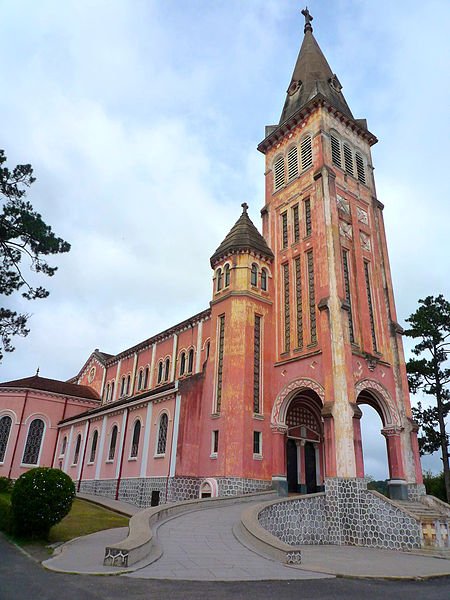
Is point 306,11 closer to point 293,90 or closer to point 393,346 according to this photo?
point 293,90

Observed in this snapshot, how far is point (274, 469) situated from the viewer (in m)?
21.7

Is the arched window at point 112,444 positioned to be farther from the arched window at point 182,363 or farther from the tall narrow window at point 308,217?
the tall narrow window at point 308,217

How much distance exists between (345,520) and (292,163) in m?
20.9

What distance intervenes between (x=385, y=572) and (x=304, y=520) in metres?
6.75

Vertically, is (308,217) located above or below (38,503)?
above

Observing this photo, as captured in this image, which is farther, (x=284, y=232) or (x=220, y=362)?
(x=284, y=232)

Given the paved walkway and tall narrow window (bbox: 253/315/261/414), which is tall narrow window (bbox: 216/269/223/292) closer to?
tall narrow window (bbox: 253/315/261/414)

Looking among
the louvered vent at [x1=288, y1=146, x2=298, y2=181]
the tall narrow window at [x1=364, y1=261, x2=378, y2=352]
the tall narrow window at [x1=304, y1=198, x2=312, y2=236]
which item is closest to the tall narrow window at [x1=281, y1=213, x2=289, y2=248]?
the tall narrow window at [x1=304, y1=198, x2=312, y2=236]

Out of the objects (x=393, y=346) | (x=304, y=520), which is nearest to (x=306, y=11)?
(x=393, y=346)

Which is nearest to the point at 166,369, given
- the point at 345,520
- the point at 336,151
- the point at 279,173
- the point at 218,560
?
the point at 279,173

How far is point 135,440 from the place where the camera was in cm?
2611

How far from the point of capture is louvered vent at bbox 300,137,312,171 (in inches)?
1083

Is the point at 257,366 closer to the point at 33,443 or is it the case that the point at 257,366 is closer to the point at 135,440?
the point at 135,440

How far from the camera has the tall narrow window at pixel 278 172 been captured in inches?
1157
